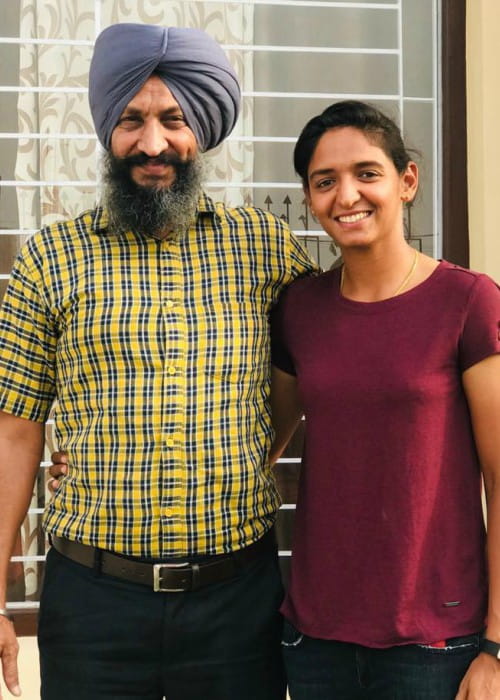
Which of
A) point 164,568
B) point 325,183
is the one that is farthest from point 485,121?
point 164,568

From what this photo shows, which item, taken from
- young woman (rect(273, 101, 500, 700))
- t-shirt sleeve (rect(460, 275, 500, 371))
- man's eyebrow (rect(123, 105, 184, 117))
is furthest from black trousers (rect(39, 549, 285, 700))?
man's eyebrow (rect(123, 105, 184, 117))

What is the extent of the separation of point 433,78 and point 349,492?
1508 mm

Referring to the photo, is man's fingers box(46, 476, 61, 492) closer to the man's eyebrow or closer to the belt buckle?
the belt buckle

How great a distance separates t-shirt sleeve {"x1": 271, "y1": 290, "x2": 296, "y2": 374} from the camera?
1.64 metres

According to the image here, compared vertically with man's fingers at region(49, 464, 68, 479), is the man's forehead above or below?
above

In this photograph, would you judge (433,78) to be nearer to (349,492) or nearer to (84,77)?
(84,77)

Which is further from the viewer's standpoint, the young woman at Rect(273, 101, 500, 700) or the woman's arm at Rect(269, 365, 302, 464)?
the woman's arm at Rect(269, 365, 302, 464)

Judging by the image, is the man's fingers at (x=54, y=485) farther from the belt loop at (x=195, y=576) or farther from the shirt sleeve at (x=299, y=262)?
the shirt sleeve at (x=299, y=262)

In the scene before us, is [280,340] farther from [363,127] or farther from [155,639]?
[155,639]

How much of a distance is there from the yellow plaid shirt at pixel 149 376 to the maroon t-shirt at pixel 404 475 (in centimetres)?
20

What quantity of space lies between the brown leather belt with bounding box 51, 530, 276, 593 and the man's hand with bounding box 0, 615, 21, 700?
0.59 ft

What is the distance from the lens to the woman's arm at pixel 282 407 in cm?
170

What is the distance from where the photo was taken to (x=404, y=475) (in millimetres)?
1356

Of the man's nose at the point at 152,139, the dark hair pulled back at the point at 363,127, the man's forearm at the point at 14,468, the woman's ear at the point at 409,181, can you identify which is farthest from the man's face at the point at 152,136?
the man's forearm at the point at 14,468
